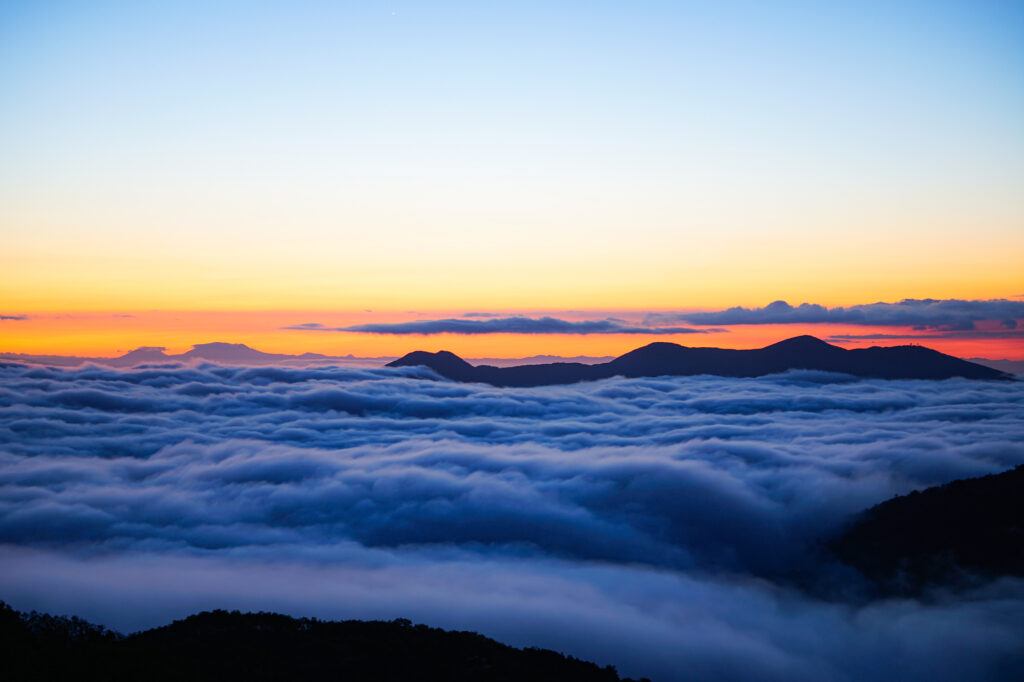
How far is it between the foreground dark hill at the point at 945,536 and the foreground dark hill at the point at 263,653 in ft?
333

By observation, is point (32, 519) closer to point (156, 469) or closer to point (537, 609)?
point (156, 469)

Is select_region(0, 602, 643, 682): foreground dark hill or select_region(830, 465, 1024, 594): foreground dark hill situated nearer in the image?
select_region(0, 602, 643, 682): foreground dark hill

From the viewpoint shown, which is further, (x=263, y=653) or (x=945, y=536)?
(x=945, y=536)

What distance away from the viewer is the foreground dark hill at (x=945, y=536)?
419 feet

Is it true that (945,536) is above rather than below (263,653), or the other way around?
below

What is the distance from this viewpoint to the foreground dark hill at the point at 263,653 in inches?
2080

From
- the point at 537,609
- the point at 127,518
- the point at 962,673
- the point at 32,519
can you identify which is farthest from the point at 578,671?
the point at 32,519

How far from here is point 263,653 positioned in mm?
66875

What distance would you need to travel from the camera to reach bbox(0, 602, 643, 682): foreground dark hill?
52844 mm

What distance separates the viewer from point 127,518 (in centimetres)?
15675

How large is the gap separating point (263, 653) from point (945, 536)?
475ft

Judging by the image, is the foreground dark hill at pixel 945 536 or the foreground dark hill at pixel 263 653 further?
the foreground dark hill at pixel 945 536

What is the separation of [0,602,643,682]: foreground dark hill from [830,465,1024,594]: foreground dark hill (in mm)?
101609

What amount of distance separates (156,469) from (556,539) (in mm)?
133052
